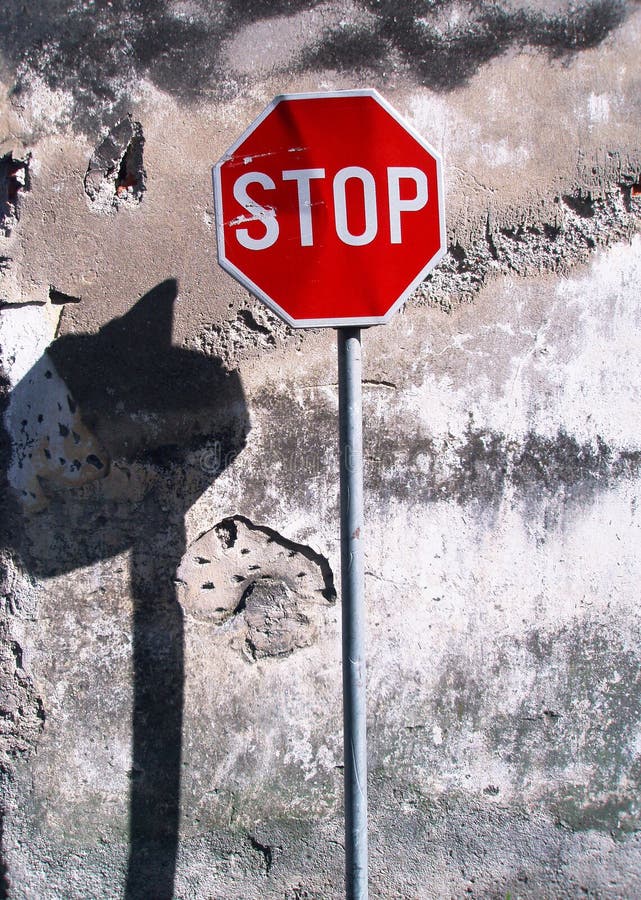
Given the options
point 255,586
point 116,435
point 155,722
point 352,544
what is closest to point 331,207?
point 352,544

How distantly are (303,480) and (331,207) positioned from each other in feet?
3.32

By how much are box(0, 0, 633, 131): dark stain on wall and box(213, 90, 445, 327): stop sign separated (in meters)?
0.86

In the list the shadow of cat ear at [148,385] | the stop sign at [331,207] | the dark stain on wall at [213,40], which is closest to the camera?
the stop sign at [331,207]

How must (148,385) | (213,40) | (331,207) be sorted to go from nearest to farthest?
(331,207) < (213,40) < (148,385)

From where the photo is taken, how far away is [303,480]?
215cm

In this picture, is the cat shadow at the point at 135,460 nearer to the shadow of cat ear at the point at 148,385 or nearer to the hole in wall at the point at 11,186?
the shadow of cat ear at the point at 148,385

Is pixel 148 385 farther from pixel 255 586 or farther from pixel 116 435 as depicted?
pixel 255 586

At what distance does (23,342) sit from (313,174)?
1214 millimetres

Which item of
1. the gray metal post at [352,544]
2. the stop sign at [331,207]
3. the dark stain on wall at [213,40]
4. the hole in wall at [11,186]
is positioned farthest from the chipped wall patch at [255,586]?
the dark stain on wall at [213,40]

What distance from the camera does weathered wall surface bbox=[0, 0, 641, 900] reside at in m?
2.03

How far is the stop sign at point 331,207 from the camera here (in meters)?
1.32

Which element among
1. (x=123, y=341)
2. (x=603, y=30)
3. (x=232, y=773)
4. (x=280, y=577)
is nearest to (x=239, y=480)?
(x=280, y=577)

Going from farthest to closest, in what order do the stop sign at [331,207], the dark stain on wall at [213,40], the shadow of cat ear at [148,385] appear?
the shadow of cat ear at [148,385] < the dark stain on wall at [213,40] < the stop sign at [331,207]

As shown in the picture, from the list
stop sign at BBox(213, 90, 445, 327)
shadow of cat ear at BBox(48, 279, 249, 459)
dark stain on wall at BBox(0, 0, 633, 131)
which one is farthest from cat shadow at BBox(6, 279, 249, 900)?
stop sign at BBox(213, 90, 445, 327)
